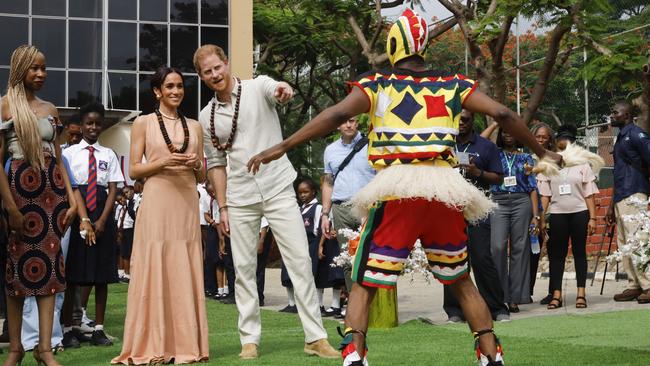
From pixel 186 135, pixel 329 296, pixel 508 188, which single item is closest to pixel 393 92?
pixel 186 135

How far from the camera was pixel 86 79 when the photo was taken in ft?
109

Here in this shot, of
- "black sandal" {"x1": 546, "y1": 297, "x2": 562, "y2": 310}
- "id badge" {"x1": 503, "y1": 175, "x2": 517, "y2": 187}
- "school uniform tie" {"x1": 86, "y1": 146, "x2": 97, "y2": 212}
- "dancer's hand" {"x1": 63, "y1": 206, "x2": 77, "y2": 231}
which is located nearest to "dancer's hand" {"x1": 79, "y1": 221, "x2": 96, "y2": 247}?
"school uniform tie" {"x1": 86, "y1": 146, "x2": 97, "y2": 212}

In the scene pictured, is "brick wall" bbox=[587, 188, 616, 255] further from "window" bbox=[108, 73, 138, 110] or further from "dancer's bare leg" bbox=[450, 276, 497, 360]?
"window" bbox=[108, 73, 138, 110]

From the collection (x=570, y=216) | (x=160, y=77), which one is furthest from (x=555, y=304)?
(x=160, y=77)

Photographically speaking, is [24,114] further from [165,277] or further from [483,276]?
[483,276]

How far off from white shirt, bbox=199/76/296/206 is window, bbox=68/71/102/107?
971 inches

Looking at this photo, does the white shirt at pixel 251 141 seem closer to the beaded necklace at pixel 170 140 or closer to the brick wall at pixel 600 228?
the beaded necklace at pixel 170 140

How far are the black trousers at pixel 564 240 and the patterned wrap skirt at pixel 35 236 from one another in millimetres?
7018

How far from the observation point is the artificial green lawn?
8336 mm

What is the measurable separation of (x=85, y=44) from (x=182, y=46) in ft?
8.99

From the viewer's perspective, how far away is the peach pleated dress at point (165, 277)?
338 inches

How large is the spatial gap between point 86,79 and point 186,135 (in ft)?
82.7

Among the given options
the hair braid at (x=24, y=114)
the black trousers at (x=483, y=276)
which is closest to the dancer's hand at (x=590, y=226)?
the black trousers at (x=483, y=276)

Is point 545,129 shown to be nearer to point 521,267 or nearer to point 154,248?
point 521,267
